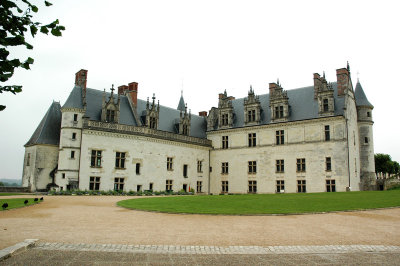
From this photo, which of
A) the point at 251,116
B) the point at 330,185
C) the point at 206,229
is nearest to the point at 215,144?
the point at 251,116

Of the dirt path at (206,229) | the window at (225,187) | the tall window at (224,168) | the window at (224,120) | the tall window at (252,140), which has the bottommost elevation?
the dirt path at (206,229)

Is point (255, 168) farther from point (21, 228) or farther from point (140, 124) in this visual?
point (21, 228)

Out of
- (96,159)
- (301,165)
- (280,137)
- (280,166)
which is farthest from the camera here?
(280,137)

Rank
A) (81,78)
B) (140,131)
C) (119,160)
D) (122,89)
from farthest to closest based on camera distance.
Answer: (122,89)
(140,131)
(81,78)
(119,160)

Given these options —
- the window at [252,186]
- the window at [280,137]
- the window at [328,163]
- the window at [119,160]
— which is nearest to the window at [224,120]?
the window at [280,137]

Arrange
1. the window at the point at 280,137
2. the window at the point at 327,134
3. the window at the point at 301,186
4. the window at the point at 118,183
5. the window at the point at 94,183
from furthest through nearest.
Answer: the window at the point at 280,137
the window at the point at 301,186
the window at the point at 327,134
the window at the point at 118,183
the window at the point at 94,183

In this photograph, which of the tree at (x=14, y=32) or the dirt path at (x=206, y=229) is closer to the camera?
the tree at (x=14, y=32)

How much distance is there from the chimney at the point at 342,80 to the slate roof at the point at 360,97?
14.0ft

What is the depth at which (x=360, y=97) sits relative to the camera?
39719mm

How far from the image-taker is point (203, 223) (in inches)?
470

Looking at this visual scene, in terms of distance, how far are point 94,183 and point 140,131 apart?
24.8ft

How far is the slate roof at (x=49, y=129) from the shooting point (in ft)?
109

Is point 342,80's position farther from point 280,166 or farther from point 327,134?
point 280,166

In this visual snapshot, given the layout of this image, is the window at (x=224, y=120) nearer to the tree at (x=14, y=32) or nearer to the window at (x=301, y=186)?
the window at (x=301, y=186)
